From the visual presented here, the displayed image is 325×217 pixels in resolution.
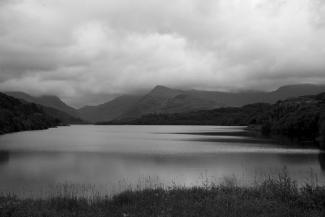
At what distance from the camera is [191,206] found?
1608cm

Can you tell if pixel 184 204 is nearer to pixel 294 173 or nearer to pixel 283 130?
pixel 294 173

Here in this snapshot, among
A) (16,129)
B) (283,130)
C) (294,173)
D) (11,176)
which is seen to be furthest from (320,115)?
(16,129)

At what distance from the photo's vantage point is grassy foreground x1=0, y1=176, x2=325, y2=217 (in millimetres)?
14545

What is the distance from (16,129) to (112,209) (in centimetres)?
17581

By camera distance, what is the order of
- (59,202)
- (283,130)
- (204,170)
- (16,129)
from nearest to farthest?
(59,202)
(204,170)
(283,130)
(16,129)

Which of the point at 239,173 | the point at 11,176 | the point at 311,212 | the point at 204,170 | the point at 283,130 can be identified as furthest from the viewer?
the point at 283,130

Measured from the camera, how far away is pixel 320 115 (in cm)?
10988

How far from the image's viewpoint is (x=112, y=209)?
52.9ft

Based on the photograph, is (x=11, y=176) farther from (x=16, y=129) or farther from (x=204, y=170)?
(x=16, y=129)

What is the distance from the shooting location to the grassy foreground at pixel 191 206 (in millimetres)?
14545

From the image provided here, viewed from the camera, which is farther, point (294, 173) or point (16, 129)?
point (16, 129)

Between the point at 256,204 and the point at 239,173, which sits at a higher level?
the point at 256,204

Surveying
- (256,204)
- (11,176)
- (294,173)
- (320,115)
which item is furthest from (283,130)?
(256,204)

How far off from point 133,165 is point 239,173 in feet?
48.0
